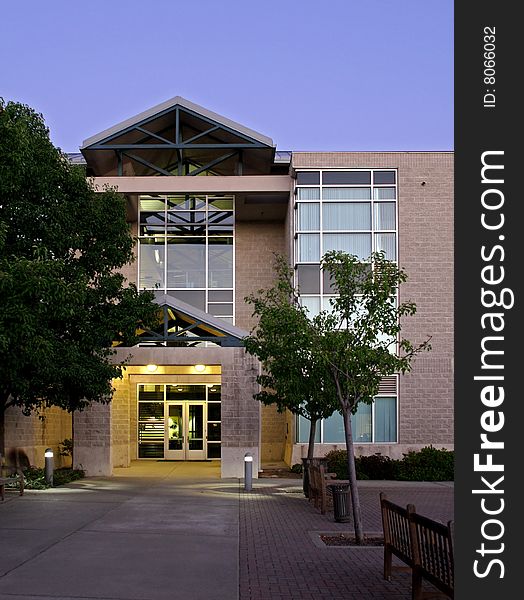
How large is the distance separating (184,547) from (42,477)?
1003cm

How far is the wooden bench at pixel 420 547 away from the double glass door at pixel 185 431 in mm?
20295

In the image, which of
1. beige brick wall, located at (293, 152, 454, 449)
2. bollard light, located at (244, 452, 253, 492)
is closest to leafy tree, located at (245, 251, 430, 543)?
bollard light, located at (244, 452, 253, 492)

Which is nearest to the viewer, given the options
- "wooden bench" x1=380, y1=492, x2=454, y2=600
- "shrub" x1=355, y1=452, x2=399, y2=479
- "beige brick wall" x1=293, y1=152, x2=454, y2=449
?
"wooden bench" x1=380, y1=492, x2=454, y2=600

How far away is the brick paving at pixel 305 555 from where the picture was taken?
9.59 metres

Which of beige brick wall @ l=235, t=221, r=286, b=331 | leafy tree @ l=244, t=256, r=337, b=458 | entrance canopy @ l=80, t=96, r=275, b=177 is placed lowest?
leafy tree @ l=244, t=256, r=337, b=458

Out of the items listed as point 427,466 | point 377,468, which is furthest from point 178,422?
point 427,466

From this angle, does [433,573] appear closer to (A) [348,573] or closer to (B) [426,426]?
(A) [348,573]

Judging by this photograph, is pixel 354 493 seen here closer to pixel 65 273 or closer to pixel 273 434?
pixel 65 273

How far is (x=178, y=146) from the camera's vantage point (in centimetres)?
2733

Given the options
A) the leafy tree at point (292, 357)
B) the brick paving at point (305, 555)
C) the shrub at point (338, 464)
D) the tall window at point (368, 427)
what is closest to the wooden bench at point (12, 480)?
the brick paving at point (305, 555)

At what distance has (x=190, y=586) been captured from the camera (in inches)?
380

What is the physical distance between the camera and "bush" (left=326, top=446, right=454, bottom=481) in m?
23.7

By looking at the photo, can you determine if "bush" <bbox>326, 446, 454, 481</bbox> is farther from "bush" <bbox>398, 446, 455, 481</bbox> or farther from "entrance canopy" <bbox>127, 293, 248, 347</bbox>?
"entrance canopy" <bbox>127, 293, 248, 347</bbox>

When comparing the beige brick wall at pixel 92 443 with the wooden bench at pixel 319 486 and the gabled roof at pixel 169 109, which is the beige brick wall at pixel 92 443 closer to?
the wooden bench at pixel 319 486
